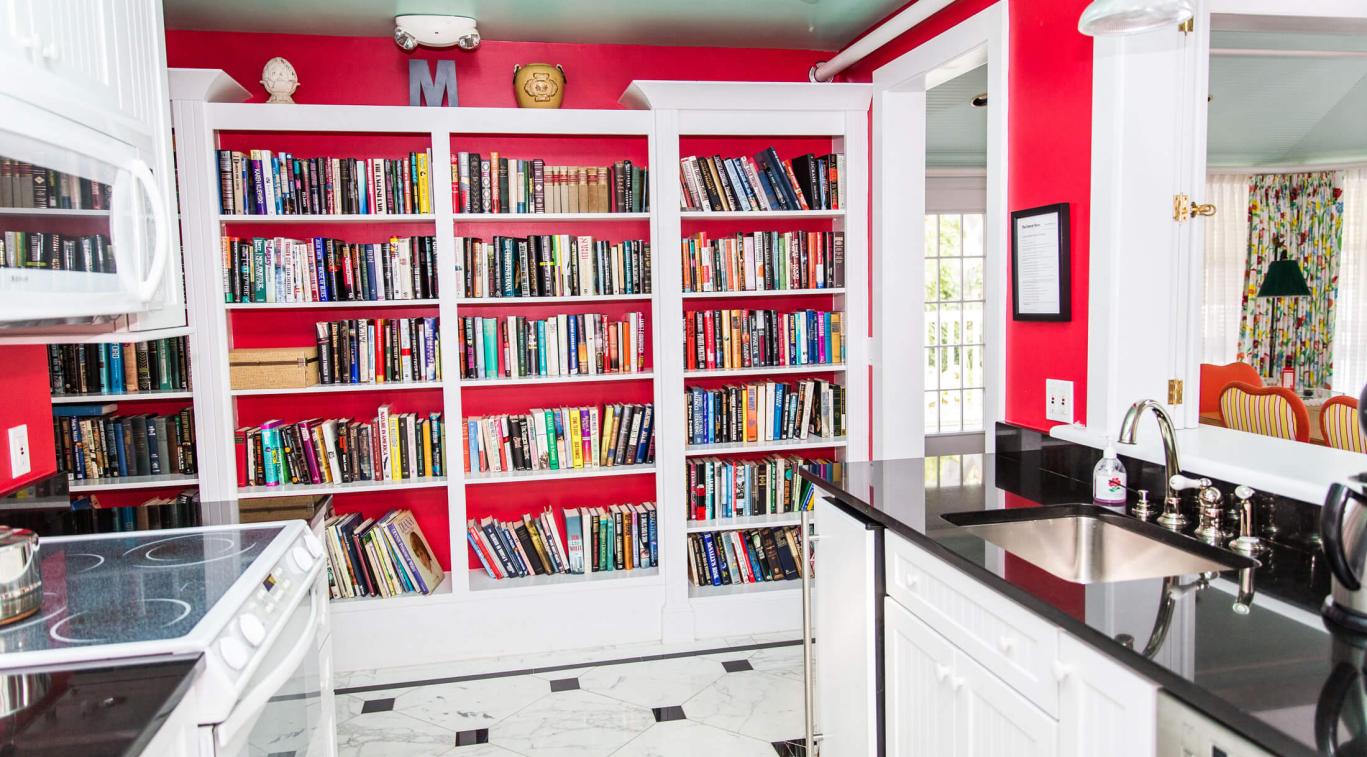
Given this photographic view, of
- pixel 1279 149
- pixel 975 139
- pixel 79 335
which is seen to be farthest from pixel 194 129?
pixel 1279 149

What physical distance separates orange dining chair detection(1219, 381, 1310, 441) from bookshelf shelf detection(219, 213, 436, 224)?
3.97 metres

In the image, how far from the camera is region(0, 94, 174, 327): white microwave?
1.21m

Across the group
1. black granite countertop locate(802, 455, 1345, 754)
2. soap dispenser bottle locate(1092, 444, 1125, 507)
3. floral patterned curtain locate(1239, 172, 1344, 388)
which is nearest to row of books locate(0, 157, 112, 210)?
black granite countertop locate(802, 455, 1345, 754)

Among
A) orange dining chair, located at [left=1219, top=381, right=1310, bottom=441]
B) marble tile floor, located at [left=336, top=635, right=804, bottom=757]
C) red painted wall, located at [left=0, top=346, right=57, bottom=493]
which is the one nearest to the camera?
red painted wall, located at [left=0, top=346, right=57, bottom=493]

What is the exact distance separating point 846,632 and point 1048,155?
147 centimetres

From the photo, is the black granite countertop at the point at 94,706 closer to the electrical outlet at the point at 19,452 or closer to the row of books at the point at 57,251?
the row of books at the point at 57,251

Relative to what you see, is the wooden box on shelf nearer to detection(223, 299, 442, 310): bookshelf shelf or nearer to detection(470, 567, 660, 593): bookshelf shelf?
detection(223, 299, 442, 310): bookshelf shelf

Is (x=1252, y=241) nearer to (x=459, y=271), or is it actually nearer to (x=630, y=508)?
(x=630, y=508)

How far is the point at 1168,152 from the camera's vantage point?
217 cm

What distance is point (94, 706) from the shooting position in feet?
3.76

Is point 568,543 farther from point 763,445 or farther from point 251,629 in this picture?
point 251,629

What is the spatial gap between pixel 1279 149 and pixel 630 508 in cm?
566

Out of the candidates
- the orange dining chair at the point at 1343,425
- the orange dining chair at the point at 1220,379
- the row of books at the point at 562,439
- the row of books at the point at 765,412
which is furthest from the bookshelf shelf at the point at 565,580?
the orange dining chair at the point at 1220,379

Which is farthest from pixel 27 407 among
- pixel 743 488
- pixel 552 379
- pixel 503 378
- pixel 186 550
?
pixel 743 488
